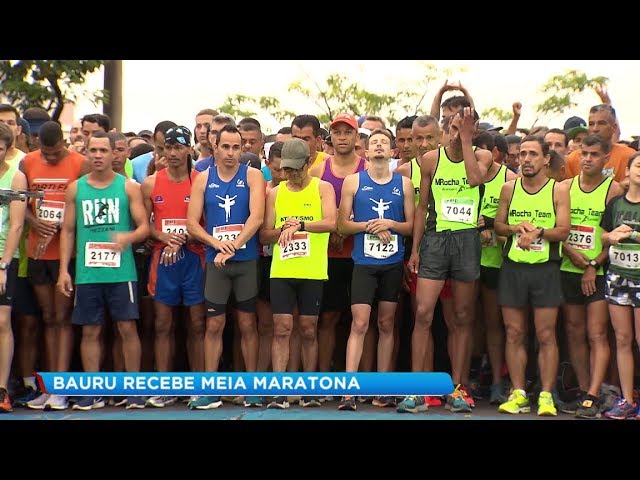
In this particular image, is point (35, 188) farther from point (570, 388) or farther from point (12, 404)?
point (570, 388)

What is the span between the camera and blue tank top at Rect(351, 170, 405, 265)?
962 cm

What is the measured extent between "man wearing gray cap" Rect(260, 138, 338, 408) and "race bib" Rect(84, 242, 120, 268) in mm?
1269

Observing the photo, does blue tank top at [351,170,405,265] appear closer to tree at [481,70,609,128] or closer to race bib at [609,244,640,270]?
race bib at [609,244,640,270]

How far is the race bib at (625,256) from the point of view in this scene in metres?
9.23

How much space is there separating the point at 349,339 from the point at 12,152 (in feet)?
11.3

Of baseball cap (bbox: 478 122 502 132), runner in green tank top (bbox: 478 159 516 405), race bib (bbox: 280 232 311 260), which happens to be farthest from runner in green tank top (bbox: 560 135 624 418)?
race bib (bbox: 280 232 311 260)

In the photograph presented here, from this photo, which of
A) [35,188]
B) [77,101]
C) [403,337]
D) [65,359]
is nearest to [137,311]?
[65,359]

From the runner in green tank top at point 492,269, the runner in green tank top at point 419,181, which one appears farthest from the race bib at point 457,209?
the runner in green tank top at point 492,269

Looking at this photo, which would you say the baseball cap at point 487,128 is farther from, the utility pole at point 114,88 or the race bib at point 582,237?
the utility pole at point 114,88

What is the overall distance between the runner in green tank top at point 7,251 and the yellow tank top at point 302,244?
7.17 ft

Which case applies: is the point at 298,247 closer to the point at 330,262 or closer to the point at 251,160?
the point at 330,262

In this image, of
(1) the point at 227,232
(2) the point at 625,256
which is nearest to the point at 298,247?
(1) the point at 227,232

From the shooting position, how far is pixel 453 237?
956 centimetres

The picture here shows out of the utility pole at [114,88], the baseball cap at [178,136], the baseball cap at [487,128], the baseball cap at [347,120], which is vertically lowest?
the baseball cap at [178,136]
